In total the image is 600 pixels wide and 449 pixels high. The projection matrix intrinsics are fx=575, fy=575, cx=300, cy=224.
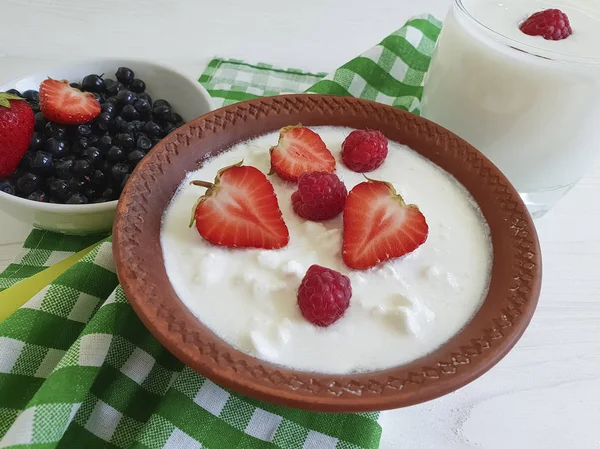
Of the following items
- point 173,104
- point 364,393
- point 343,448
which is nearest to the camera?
point 364,393

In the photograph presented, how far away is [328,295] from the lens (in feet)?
2.21

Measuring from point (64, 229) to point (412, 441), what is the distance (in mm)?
646

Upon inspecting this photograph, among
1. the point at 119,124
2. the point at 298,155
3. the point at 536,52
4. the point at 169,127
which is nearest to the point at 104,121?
the point at 119,124

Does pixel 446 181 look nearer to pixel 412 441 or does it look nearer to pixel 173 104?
pixel 412 441

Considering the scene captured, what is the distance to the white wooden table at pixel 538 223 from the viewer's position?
2.67 ft

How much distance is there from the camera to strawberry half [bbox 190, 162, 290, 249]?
778 millimetres

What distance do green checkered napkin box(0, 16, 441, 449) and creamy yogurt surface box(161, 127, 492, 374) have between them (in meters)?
0.13

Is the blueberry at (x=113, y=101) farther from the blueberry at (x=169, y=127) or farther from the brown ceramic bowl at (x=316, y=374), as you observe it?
the brown ceramic bowl at (x=316, y=374)

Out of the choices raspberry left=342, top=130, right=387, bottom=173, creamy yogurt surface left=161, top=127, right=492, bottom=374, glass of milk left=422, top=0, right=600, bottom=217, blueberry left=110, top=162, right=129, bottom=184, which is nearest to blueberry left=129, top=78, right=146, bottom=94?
blueberry left=110, top=162, right=129, bottom=184

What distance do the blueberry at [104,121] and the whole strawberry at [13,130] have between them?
0.11 m

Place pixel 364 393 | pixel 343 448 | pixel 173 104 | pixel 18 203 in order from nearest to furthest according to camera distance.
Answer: pixel 364 393, pixel 343 448, pixel 18 203, pixel 173 104

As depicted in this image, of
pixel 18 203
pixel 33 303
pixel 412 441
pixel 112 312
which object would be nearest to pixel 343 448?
pixel 412 441

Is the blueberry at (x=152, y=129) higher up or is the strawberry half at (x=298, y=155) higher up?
the strawberry half at (x=298, y=155)

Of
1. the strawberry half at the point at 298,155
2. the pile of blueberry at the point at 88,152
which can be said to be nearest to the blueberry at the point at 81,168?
the pile of blueberry at the point at 88,152
